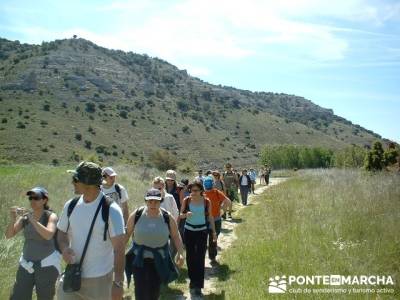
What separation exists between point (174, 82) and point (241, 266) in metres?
106

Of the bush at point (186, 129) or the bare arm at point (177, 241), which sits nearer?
the bare arm at point (177, 241)

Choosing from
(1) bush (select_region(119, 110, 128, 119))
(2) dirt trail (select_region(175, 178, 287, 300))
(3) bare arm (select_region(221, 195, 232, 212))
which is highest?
(1) bush (select_region(119, 110, 128, 119))

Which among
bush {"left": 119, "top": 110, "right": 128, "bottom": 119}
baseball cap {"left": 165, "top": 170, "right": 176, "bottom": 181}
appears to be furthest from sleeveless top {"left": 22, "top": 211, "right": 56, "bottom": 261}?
bush {"left": 119, "top": 110, "right": 128, "bottom": 119}

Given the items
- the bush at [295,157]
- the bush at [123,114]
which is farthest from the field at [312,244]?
the bush at [295,157]

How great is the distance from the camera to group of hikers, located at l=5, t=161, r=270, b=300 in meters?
4.36

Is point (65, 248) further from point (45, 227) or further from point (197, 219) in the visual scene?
point (197, 219)

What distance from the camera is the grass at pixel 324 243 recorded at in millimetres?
7230

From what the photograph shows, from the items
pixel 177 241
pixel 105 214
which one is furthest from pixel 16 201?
pixel 105 214

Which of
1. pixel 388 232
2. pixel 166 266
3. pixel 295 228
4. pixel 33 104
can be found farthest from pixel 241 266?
pixel 33 104

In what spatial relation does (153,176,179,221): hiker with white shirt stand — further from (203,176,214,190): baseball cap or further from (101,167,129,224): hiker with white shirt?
(203,176,214,190): baseball cap

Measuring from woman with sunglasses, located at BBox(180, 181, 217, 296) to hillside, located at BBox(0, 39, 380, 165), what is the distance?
42.3 meters

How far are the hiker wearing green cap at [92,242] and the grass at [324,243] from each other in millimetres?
3180

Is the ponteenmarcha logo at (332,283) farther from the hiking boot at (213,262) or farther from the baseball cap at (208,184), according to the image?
the baseball cap at (208,184)

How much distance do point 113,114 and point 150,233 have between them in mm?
70170
